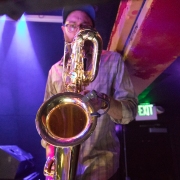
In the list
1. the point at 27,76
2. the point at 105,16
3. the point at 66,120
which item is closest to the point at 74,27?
the point at 66,120

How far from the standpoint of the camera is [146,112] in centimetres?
384

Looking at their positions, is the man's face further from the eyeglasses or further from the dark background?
the dark background

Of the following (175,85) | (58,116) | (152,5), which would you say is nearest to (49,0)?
(152,5)

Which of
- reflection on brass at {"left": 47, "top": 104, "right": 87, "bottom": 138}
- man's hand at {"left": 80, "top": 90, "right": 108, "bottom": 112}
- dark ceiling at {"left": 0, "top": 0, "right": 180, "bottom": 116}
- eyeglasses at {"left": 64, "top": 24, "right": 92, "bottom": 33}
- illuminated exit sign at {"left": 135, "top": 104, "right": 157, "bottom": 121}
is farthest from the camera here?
illuminated exit sign at {"left": 135, "top": 104, "right": 157, "bottom": 121}

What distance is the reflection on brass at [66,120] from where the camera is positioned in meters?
1.18

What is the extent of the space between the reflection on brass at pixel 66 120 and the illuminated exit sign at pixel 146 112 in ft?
8.85

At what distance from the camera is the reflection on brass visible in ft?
3.86

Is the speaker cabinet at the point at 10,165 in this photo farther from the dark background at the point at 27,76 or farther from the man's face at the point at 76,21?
the man's face at the point at 76,21

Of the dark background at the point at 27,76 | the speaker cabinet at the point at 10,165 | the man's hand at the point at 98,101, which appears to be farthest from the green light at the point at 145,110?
the man's hand at the point at 98,101

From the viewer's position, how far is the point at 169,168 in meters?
3.54

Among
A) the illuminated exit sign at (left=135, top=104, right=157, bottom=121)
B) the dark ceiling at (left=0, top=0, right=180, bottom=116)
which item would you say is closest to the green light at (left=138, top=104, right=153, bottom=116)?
the illuminated exit sign at (left=135, top=104, right=157, bottom=121)

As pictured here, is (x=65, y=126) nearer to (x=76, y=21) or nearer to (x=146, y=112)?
(x=76, y=21)

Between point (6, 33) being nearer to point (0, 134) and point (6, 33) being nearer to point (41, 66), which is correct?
point (41, 66)

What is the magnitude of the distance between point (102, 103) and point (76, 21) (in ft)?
2.74
